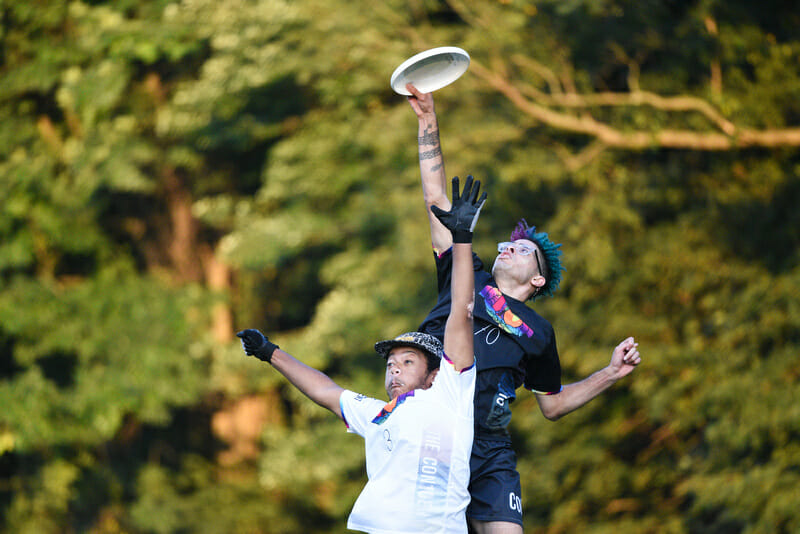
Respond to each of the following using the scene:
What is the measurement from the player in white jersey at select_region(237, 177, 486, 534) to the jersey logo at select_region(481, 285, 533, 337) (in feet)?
1.52

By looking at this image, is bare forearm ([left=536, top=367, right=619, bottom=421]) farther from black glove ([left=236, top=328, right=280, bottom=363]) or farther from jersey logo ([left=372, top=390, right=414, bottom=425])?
black glove ([left=236, top=328, right=280, bottom=363])

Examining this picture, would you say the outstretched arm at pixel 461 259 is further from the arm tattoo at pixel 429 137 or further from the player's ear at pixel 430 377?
the arm tattoo at pixel 429 137

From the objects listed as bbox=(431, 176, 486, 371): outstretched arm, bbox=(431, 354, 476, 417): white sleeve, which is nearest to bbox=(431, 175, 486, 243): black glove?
bbox=(431, 176, 486, 371): outstretched arm

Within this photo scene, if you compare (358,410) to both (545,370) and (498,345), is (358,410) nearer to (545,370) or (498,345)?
(498,345)

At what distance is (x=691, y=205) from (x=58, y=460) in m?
9.46

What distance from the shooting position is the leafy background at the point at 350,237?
9953 mm

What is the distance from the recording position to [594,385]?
14.6 ft

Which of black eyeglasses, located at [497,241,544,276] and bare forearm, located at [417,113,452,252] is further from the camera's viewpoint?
black eyeglasses, located at [497,241,544,276]

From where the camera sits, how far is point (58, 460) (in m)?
14.7

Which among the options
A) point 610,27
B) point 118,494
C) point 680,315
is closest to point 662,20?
point 610,27

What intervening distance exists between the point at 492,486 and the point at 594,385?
69 centimetres

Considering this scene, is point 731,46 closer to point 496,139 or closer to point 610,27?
point 610,27

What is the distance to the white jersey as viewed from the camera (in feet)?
11.8

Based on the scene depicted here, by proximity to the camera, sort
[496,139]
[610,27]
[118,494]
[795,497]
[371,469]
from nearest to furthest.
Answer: [371,469], [795,497], [610,27], [496,139], [118,494]
